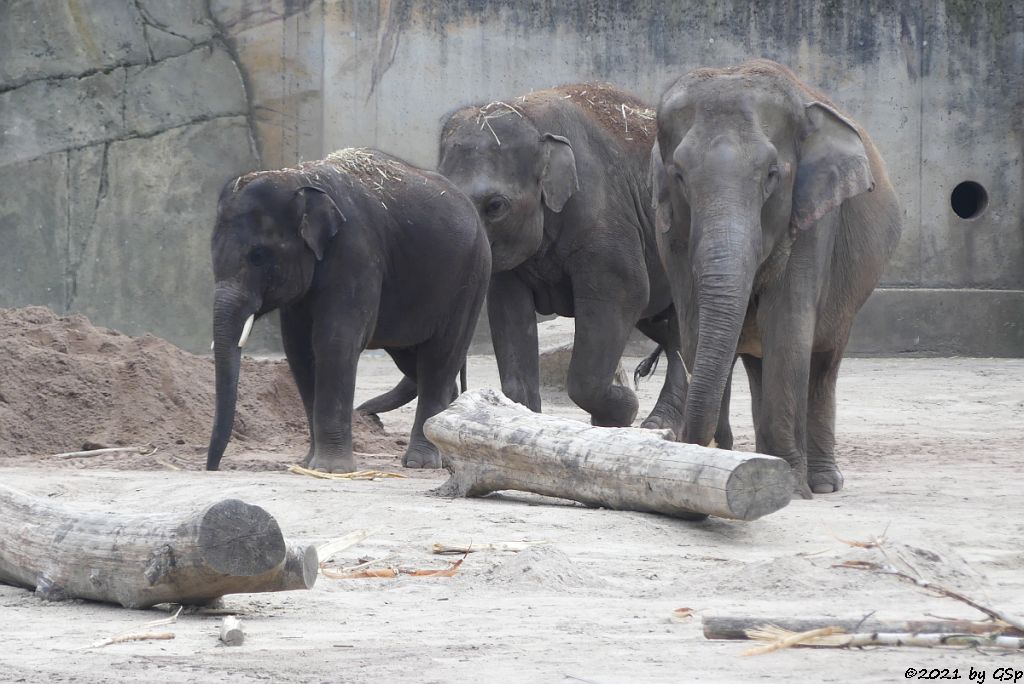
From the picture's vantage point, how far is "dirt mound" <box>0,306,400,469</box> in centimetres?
842

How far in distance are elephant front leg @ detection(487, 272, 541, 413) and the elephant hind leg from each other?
1590mm

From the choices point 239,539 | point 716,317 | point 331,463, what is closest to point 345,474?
point 331,463

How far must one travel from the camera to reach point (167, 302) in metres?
14.4

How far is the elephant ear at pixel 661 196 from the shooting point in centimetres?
711

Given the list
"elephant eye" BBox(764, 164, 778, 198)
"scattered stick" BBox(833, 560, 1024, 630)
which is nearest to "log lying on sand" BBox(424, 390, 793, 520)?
"scattered stick" BBox(833, 560, 1024, 630)

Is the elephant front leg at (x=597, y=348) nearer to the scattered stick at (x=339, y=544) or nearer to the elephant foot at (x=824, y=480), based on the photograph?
the elephant foot at (x=824, y=480)

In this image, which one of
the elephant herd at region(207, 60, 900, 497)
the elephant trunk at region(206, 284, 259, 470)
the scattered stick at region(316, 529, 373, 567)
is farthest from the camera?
the elephant trunk at region(206, 284, 259, 470)

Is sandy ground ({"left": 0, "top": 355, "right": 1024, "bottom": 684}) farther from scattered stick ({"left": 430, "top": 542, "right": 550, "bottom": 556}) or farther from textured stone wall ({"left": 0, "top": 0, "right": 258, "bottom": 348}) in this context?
textured stone wall ({"left": 0, "top": 0, "right": 258, "bottom": 348})

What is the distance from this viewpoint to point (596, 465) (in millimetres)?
6055

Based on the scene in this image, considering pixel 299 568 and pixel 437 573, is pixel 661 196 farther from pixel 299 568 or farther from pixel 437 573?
pixel 299 568

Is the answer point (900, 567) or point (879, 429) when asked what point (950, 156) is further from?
point (900, 567)

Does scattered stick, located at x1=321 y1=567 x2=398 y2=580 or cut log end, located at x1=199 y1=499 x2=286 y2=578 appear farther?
scattered stick, located at x1=321 y1=567 x2=398 y2=580

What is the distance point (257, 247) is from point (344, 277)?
425mm

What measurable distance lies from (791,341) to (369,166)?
243 cm
